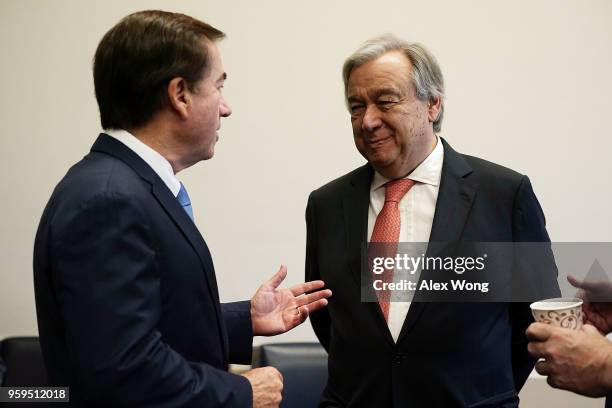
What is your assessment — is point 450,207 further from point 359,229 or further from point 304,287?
point 304,287

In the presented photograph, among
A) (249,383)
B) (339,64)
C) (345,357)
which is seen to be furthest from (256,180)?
(249,383)

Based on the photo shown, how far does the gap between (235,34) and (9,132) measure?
3.95 ft

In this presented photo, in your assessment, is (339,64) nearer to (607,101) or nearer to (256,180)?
(256,180)

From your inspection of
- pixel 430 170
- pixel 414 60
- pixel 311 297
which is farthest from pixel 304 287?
pixel 414 60

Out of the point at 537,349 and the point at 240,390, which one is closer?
the point at 240,390

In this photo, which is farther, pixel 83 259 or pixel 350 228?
pixel 350 228

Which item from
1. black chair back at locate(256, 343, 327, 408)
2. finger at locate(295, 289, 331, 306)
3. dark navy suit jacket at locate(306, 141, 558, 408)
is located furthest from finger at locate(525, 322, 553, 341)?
black chair back at locate(256, 343, 327, 408)

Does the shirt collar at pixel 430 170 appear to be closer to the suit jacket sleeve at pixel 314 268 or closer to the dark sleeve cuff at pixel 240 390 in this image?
the suit jacket sleeve at pixel 314 268

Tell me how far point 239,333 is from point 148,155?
58cm

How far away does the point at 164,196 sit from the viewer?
4.89ft

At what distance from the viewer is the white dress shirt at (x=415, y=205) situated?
83.0 inches

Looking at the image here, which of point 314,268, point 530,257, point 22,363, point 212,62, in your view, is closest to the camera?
point 212,62

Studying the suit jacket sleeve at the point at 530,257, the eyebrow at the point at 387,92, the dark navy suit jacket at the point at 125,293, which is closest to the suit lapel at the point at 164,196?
the dark navy suit jacket at the point at 125,293

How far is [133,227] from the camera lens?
1.37 metres
